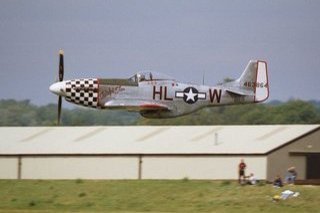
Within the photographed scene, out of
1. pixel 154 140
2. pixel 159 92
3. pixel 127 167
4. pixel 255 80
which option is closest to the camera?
pixel 159 92

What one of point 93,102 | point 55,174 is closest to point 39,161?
point 55,174

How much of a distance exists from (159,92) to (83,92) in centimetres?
280

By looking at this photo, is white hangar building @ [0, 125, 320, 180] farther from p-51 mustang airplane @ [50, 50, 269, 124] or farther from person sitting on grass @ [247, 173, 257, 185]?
p-51 mustang airplane @ [50, 50, 269, 124]

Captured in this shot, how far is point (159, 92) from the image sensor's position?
1625 inches

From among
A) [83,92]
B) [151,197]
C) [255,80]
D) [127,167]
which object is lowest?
[151,197]

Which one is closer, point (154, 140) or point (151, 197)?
point (151, 197)

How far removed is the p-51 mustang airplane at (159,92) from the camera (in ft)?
134

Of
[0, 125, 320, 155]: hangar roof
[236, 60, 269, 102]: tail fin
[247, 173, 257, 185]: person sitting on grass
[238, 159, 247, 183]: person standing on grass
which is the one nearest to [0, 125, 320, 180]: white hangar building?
[0, 125, 320, 155]: hangar roof

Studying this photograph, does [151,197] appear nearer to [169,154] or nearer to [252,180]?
[252,180]

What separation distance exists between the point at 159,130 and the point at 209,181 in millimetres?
10172

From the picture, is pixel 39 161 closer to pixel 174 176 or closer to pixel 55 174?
pixel 55 174

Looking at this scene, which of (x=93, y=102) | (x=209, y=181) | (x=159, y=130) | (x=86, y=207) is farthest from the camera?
(x=159, y=130)

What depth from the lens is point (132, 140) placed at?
6562 centimetres

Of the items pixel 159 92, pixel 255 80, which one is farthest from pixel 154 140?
pixel 159 92
